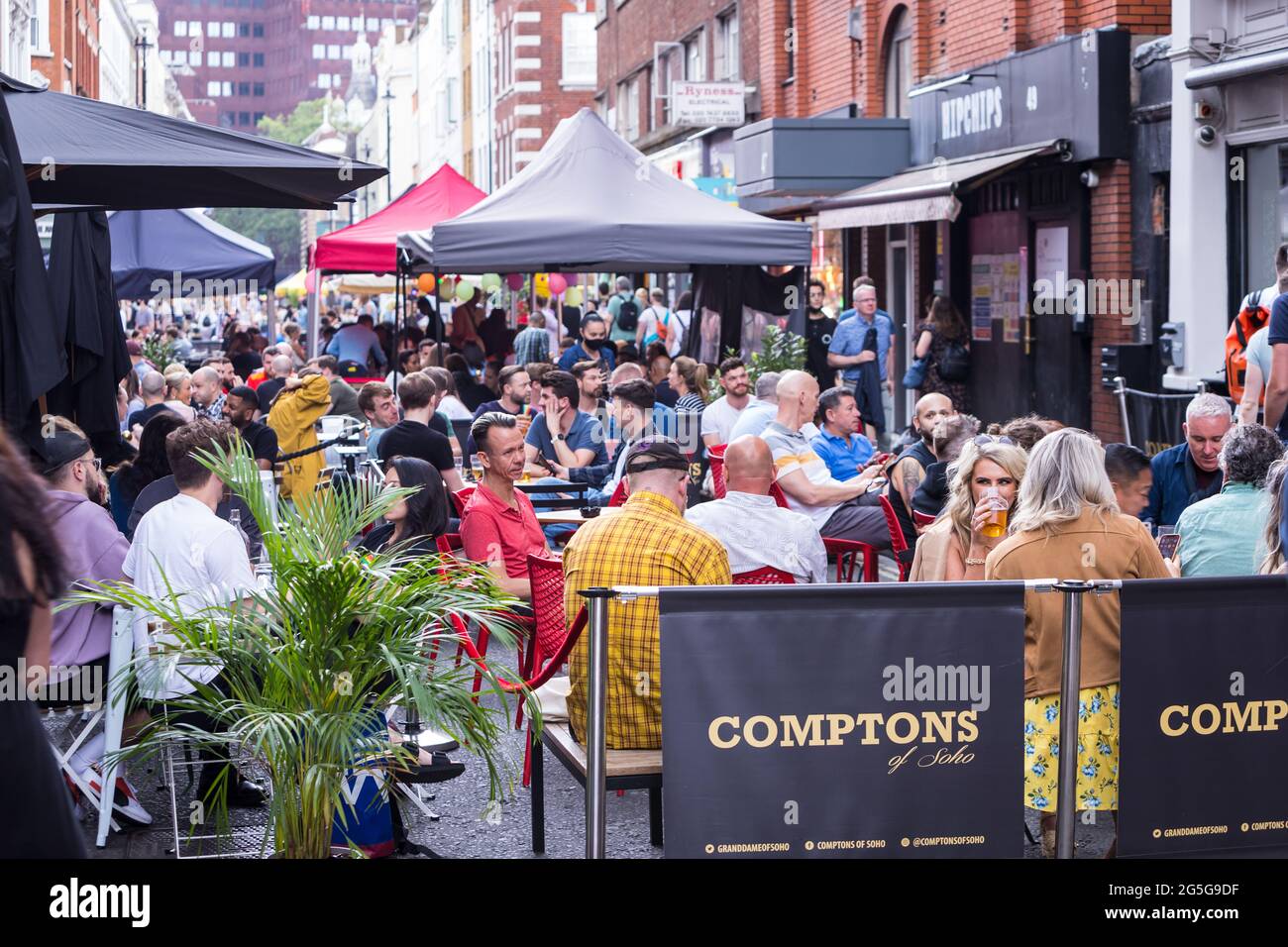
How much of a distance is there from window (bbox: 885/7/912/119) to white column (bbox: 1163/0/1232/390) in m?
6.98

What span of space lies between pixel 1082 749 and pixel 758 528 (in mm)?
2167

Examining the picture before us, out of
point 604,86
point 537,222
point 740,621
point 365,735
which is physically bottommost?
point 365,735

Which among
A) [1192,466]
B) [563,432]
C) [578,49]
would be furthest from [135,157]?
[578,49]

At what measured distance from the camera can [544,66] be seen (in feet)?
173

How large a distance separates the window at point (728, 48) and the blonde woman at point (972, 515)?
23.1 meters

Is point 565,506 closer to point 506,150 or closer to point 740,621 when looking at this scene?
point 740,621

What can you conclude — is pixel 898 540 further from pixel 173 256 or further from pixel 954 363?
pixel 173 256

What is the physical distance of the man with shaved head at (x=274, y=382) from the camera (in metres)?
15.2

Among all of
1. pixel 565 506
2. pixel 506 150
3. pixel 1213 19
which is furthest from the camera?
pixel 506 150

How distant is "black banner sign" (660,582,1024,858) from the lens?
4633 millimetres
